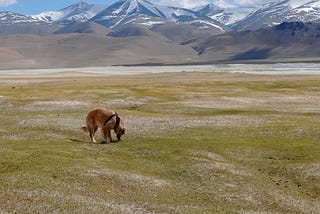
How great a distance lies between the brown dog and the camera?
38469 mm

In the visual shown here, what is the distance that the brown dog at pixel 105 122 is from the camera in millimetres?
38469

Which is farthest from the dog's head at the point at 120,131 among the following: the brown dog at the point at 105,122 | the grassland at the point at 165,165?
the grassland at the point at 165,165

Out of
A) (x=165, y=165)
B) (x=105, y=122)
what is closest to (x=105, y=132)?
(x=105, y=122)

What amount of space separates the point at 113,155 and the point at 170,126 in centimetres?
1381

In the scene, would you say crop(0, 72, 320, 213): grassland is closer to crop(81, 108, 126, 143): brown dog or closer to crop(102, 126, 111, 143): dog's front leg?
crop(81, 108, 126, 143): brown dog

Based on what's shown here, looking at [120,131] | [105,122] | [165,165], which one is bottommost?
[165,165]

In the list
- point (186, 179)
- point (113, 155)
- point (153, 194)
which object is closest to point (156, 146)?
point (113, 155)

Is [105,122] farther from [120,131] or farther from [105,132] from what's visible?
[120,131]

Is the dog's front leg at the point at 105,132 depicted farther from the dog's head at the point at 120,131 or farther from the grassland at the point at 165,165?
the grassland at the point at 165,165

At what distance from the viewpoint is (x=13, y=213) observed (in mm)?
20812

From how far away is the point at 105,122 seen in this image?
126ft

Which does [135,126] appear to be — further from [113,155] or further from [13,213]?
[13,213]

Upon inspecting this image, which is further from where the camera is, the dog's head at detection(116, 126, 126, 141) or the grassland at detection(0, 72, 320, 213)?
the dog's head at detection(116, 126, 126, 141)

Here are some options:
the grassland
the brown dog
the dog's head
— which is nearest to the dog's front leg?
the brown dog
